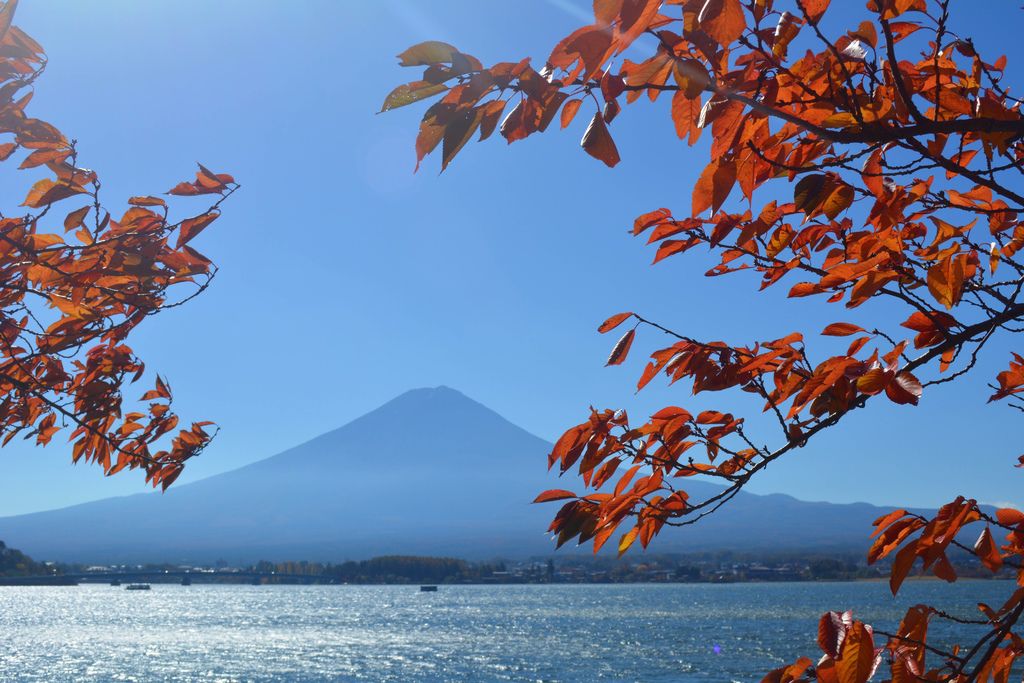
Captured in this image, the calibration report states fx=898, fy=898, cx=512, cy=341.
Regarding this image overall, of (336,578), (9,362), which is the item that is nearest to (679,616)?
(336,578)

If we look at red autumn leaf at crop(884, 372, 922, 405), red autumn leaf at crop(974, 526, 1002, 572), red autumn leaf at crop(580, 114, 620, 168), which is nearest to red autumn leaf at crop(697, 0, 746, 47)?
red autumn leaf at crop(580, 114, 620, 168)

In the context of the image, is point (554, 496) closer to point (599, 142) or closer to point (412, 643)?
point (599, 142)

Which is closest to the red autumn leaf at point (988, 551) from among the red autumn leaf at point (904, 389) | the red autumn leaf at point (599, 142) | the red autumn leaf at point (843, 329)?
the red autumn leaf at point (843, 329)

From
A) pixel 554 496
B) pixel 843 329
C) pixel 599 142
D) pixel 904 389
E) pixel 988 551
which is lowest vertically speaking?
pixel 988 551

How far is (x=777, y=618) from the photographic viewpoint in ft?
287

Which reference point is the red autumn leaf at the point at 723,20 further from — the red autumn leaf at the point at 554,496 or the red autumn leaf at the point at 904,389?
the red autumn leaf at the point at 554,496

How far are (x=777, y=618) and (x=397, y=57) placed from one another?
9405 centimetres

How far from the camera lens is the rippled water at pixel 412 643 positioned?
48469 millimetres

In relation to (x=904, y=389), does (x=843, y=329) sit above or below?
above

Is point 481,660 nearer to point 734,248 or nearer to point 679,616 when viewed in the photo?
point 679,616

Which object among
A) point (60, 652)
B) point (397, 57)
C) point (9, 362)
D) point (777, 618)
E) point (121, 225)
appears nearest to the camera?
point (397, 57)

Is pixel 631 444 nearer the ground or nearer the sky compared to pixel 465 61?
nearer the ground

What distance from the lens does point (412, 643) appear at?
66875 mm

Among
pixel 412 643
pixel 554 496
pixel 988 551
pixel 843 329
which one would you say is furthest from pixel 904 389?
pixel 412 643
